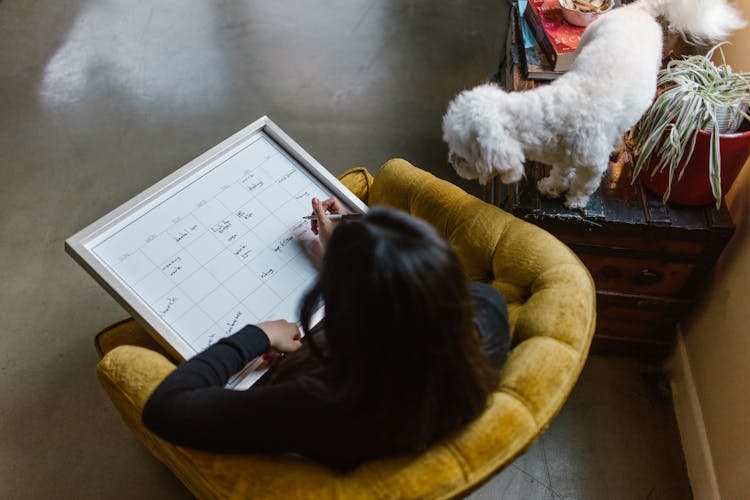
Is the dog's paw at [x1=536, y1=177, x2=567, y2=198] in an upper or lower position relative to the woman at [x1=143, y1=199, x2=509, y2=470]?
lower

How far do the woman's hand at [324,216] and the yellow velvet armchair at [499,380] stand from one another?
0.62ft

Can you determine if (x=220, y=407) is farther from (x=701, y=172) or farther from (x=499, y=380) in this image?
(x=701, y=172)

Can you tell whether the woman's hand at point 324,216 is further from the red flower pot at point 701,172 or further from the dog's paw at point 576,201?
the red flower pot at point 701,172

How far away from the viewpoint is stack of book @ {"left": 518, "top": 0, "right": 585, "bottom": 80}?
4.99 ft

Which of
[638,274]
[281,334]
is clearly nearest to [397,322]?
[281,334]

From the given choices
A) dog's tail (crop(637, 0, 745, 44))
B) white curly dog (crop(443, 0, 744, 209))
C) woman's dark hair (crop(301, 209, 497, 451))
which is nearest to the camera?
woman's dark hair (crop(301, 209, 497, 451))

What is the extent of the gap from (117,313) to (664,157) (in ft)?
5.16

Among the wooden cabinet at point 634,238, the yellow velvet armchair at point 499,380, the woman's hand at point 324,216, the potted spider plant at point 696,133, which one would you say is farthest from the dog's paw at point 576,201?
the woman's hand at point 324,216

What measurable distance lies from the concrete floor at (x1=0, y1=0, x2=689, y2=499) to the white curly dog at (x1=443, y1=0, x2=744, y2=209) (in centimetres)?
76

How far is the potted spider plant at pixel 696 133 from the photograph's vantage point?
1.18 metres

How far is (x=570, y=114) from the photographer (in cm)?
114

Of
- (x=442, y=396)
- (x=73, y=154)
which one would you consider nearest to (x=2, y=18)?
(x=73, y=154)

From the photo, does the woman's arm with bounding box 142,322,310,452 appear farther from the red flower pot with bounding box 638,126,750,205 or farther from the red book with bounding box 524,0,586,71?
the red book with bounding box 524,0,586,71

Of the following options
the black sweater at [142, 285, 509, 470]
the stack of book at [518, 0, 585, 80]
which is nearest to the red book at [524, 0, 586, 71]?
the stack of book at [518, 0, 585, 80]
